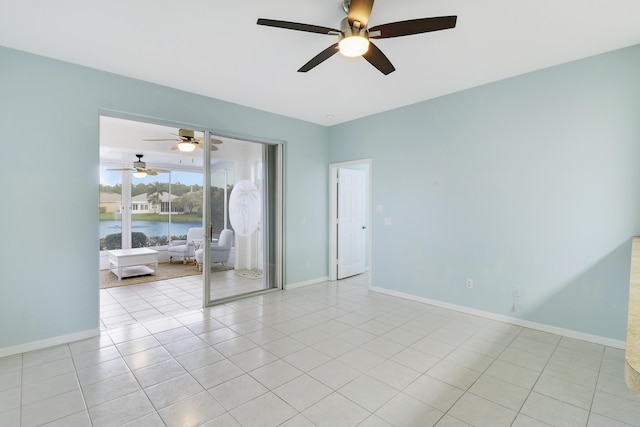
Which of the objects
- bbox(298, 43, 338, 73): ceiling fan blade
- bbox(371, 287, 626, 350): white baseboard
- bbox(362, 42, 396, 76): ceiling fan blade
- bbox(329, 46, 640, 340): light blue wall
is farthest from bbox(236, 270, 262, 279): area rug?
bbox(362, 42, 396, 76): ceiling fan blade

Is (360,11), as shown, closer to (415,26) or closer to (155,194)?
(415,26)

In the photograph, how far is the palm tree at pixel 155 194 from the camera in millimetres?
7703

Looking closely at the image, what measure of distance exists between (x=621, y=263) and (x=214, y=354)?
3.91 meters

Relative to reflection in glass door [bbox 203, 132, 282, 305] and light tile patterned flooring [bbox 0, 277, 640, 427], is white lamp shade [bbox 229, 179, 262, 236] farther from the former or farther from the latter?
light tile patterned flooring [bbox 0, 277, 640, 427]

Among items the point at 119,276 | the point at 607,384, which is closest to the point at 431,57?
the point at 607,384

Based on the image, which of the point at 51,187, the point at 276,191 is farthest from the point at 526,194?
the point at 51,187

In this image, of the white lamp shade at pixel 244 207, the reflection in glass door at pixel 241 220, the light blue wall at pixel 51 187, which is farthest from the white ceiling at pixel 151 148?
the light blue wall at pixel 51 187

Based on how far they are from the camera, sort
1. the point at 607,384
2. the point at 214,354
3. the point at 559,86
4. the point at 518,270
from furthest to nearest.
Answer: the point at 518,270, the point at 559,86, the point at 214,354, the point at 607,384

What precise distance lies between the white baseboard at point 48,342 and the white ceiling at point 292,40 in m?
2.75

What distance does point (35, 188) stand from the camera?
2934 millimetres

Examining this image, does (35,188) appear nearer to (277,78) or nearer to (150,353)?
(150,353)

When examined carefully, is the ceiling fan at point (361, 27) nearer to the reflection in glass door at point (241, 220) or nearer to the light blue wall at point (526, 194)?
the light blue wall at point (526, 194)

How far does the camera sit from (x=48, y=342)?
2.98 metres

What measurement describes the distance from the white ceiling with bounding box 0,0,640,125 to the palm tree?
188 inches
